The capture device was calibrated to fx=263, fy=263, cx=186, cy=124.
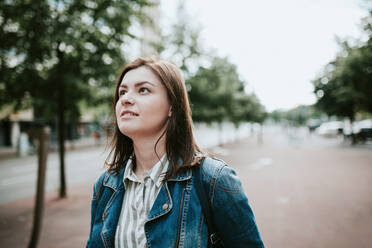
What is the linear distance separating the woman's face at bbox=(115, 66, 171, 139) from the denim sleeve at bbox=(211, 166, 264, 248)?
47 centimetres

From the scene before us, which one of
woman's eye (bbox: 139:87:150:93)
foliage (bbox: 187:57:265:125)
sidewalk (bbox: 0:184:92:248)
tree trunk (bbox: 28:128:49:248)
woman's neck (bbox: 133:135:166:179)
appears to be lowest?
sidewalk (bbox: 0:184:92:248)

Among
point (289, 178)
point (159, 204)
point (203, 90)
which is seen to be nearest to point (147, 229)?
point (159, 204)

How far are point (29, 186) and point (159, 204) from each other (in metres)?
9.31

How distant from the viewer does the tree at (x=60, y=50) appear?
199 inches

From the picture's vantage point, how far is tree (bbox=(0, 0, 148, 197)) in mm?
5055

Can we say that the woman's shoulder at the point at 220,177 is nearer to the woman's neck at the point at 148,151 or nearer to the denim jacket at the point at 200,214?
the denim jacket at the point at 200,214

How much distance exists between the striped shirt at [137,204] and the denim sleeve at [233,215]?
13.7 inches

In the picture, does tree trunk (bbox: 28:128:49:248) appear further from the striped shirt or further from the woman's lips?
the woman's lips

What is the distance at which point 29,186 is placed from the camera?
8930mm

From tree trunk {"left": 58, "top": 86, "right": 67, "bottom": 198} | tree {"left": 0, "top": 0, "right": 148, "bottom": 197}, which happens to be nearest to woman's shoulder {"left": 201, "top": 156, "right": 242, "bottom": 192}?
tree {"left": 0, "top": 0, "right": 148, "bottom": 197}

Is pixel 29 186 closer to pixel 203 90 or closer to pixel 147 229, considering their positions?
pixel 203 90

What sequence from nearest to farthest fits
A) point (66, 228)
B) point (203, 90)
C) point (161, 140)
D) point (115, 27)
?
point (161, 140), point (66, 228), point (115, 27), point (203, 90)

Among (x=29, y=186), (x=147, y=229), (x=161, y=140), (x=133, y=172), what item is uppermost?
(x=161, y=140)

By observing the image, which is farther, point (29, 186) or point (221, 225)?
point (29, 186)
